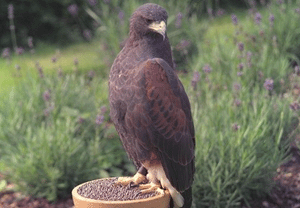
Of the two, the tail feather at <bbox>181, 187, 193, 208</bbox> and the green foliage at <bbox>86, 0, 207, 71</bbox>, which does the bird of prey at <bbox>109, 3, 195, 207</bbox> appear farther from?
the green foliage at <bbox>86, 0, 207, 71</bbox>

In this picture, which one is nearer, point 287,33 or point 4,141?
point 4,141

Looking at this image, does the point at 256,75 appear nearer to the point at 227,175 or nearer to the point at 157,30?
the point at 227,175

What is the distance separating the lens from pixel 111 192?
2.66 metres

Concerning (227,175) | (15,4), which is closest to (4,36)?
(15,4)

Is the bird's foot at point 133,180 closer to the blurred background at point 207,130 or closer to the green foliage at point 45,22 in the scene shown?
the blurred background at point 207,130

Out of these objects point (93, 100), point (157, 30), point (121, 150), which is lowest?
point (121, 150)

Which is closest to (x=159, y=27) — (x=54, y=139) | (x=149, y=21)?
(x=149, y=21)

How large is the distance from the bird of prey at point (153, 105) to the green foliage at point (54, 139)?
1.44m

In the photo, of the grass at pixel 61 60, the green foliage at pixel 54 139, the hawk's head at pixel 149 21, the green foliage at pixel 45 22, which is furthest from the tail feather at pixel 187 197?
the green foliage at pixel 45 22

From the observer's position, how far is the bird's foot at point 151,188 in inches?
103

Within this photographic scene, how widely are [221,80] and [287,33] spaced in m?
1.33

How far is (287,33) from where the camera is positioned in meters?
5.53

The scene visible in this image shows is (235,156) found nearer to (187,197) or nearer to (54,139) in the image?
(187,197)

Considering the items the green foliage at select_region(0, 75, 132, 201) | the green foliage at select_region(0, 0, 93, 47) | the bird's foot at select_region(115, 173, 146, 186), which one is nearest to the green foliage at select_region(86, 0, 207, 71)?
the green foliage at select_region(0, 75, 132, 201)
